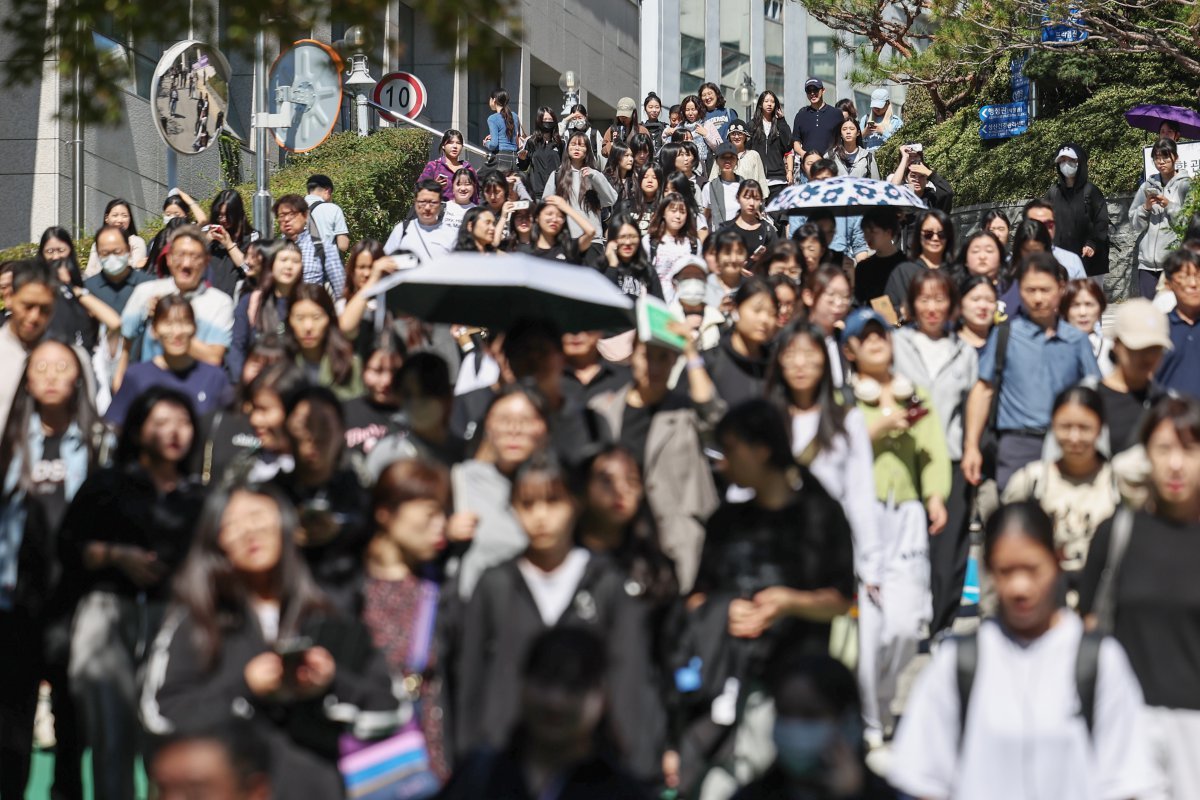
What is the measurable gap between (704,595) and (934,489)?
2.83 meters

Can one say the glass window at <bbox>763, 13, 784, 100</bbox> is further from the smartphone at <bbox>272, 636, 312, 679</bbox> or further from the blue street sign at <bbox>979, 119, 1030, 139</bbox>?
the smartphone at <bbox>272, 636, 312, 679</bbox>

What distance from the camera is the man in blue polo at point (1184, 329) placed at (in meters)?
9.96

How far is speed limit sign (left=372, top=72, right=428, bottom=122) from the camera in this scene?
29.2 meters

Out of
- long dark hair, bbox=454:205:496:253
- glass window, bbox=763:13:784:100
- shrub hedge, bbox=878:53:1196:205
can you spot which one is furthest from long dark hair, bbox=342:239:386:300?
glass window, bbox=763:13:784:100

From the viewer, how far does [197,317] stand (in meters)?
10.9

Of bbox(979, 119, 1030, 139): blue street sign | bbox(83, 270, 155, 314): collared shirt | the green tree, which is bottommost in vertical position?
bbox(83, 270, 155, 314): collared shirt

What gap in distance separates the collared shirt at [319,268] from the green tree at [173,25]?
18.9ft

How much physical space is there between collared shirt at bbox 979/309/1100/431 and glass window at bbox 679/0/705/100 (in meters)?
47.9

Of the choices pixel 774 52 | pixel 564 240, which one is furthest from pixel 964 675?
pixel 774 52

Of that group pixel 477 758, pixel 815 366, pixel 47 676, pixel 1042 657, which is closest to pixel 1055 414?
pixel 815 366

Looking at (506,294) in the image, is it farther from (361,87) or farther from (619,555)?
(361,87)

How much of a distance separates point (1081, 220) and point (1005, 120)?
1227cm

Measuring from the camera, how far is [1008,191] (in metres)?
26.4

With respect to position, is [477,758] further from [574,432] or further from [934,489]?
[934,489]
